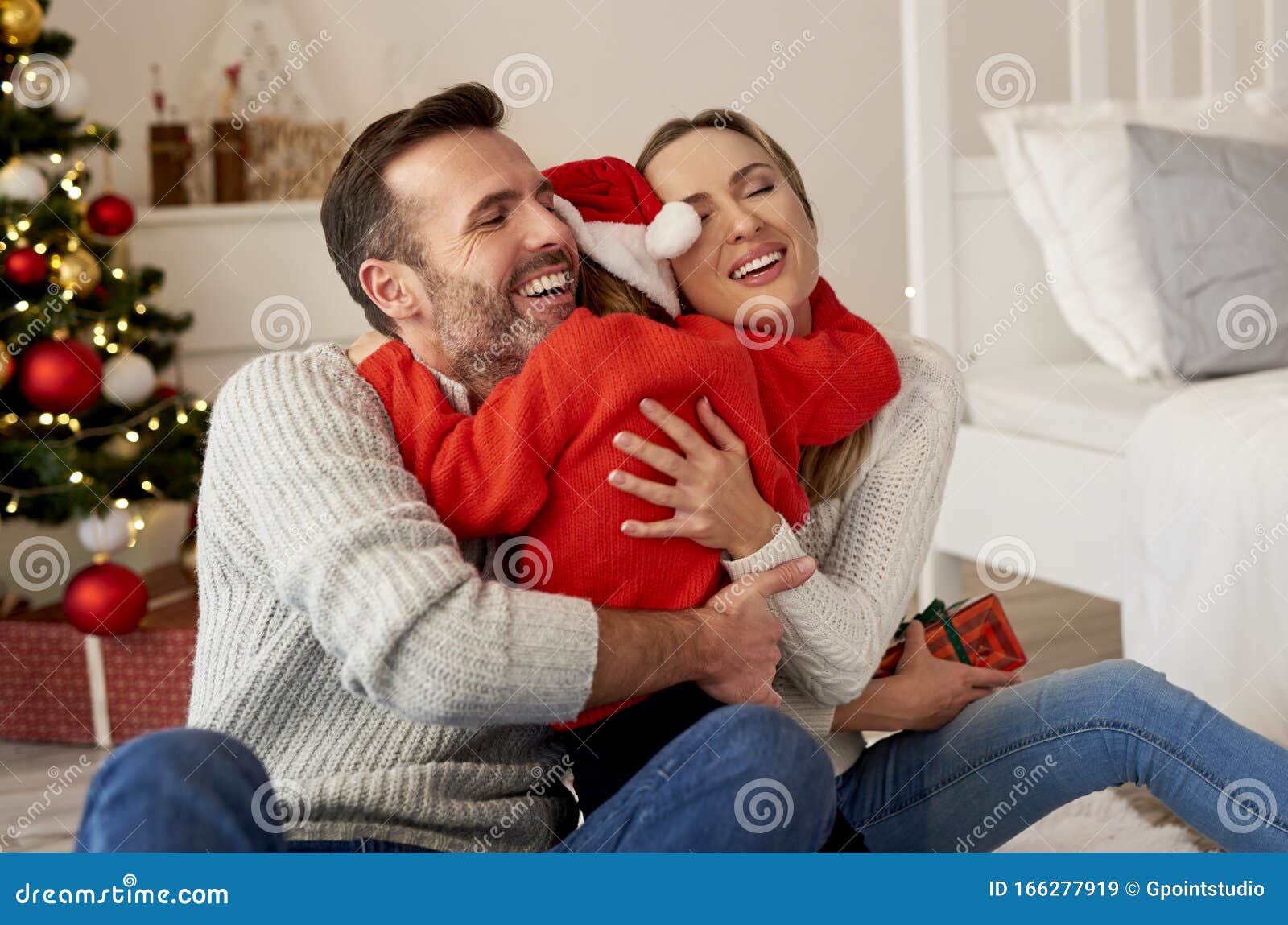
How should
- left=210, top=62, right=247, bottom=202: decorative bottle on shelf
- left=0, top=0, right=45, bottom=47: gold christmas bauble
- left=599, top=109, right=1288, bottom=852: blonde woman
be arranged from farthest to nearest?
left=210, top=62, right=247, bottom=202: decorative bottle on shelf, left=0, top=0, right=45, bottom=47: gold christmas bauble, left=599, top=109, right=1288, bottom=852: blonde woman

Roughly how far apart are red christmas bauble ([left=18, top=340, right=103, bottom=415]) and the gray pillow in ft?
5.78

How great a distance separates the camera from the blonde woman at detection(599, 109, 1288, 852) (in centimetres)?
110

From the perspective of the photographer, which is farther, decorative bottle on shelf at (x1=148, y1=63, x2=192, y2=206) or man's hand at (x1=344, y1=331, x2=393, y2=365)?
decorative bottle on shelf at (x1=148, y1=63, x2=192, y2=206)

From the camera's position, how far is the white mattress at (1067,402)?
2045mm

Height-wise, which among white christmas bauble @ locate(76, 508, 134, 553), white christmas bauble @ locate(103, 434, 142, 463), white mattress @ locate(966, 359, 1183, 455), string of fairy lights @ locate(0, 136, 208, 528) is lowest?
white christmas bauble @ locate(76, 508, 134, 553)

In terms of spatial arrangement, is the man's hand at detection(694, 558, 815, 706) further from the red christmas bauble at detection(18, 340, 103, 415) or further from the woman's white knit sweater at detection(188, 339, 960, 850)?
the red christmas bauble at detection(18, 340, 103, 415)

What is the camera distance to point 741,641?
1.04 metres

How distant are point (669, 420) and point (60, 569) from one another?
2.16 metres

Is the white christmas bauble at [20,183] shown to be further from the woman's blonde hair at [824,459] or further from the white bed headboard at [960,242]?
the white bed headboard at [960,242]

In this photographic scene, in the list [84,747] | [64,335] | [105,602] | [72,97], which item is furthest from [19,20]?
[84,747]

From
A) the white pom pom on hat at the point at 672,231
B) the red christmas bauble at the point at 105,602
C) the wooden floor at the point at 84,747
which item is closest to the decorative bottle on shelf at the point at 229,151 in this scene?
the red christmas bauble at the point at 105,602

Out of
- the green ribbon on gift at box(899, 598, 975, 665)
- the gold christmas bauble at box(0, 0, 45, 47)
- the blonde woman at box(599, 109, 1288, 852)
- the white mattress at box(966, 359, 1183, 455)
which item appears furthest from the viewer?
the gold christmas bauble at box(0, 0, 45, 47)

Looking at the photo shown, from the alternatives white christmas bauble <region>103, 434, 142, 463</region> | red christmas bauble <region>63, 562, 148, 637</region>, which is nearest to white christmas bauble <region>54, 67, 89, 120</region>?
white christmas bauble <region>103, 434, 142, 463</region>
